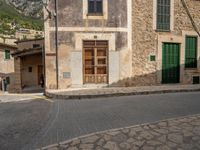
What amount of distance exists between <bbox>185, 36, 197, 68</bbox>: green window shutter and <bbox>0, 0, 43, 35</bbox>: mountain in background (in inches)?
1373

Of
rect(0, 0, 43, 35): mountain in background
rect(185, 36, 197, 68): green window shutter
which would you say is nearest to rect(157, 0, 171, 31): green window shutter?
rect(185, 36, 197, 68): green window shutter

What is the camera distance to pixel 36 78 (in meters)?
23.3

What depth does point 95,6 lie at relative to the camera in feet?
46.3

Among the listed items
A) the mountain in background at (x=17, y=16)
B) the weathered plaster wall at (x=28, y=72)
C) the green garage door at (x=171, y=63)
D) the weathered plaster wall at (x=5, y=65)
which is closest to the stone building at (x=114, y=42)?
the green garage door at (x=171, y=63)

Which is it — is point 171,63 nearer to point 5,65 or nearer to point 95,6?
point 95,6

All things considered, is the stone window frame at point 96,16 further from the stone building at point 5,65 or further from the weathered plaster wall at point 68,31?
the stone building at point 5,65

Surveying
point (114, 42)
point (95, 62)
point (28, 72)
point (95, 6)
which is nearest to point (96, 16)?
point (95, 6)

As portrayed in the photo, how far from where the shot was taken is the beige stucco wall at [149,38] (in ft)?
48.4

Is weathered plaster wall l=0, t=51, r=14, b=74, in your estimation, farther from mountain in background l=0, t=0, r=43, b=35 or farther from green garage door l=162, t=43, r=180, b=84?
mountain in background l=0, t=0, r=43, b=35

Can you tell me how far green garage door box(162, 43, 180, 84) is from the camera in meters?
15.4

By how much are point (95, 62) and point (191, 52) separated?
6947 millimetres

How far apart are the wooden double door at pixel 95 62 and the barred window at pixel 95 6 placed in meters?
1.91

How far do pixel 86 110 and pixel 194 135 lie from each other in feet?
12.7

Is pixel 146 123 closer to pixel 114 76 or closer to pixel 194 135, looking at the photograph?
pixel 194 135
